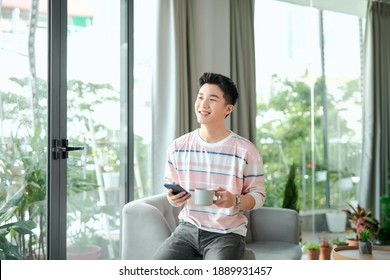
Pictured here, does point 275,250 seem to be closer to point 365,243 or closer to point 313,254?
point 365,243

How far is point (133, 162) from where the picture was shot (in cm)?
347

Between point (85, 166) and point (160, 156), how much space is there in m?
0.73

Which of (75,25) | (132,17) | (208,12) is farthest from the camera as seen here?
(208,12)

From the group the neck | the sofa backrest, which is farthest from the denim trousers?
the sofa backrest

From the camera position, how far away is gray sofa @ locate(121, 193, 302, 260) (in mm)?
2373

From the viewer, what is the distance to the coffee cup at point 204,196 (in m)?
1.92

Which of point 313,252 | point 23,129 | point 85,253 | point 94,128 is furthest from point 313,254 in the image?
point 23,129

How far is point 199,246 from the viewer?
6.97ft

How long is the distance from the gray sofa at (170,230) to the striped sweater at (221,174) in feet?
0.76

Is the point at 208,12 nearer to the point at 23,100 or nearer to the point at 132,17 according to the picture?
the point at 132,17

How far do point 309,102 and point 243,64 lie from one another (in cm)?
101
